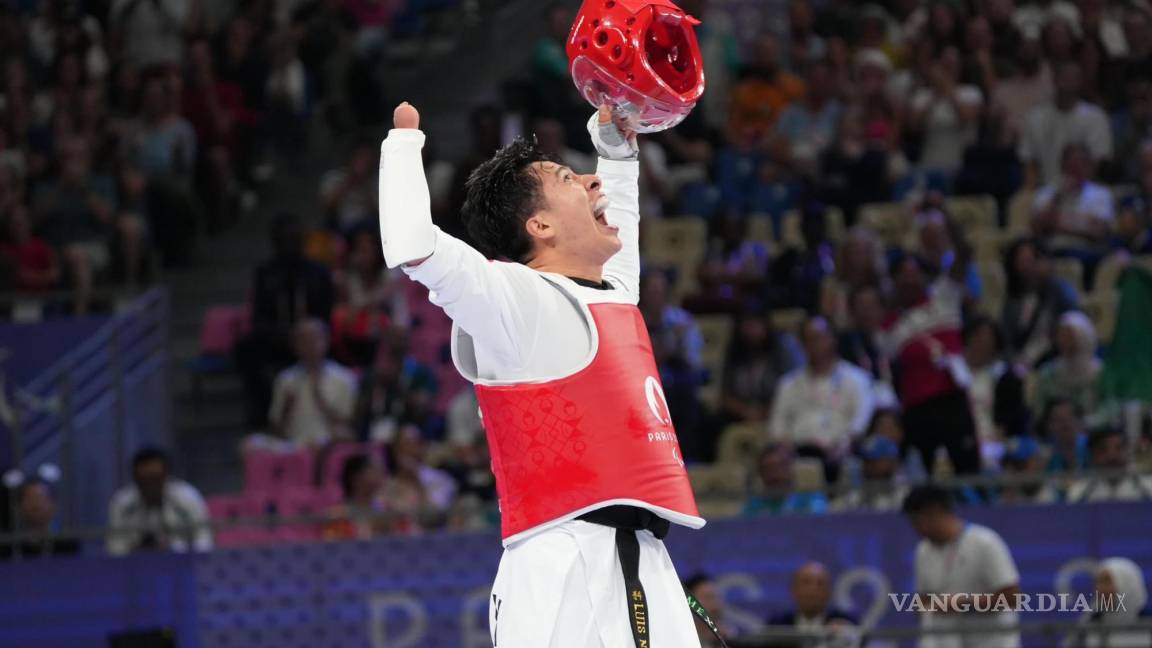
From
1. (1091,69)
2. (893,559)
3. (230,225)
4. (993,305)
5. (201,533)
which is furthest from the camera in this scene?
(230,225)

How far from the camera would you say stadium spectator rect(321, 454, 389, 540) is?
33.0 feet

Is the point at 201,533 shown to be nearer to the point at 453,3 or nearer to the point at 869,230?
the point at 869,230

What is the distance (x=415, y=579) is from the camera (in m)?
9.47

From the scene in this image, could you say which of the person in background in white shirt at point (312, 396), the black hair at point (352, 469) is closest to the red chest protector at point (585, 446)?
the black hair at point (352, 469)

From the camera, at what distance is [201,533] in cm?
1066

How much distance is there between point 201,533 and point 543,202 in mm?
6352

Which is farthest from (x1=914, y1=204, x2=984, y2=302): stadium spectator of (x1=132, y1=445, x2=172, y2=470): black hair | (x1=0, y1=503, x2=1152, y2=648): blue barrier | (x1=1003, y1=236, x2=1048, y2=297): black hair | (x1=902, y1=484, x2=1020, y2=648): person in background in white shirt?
(x1=132, y1=445, x2=172, y2=470): black hair

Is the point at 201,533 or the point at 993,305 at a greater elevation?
the point at 993,305

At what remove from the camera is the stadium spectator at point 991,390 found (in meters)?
10.3

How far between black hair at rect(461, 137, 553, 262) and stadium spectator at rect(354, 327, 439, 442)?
6.41m

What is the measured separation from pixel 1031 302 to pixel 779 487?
2335 mm

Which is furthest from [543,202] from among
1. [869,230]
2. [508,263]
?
[869,230]

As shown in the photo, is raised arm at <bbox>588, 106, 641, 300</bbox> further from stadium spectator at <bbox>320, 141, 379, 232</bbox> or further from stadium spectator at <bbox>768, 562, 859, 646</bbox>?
stadium spectator at <bbox>320, 141, 379, 232</bbox>

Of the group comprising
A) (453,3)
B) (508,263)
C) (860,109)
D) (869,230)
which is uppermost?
(453,3)
